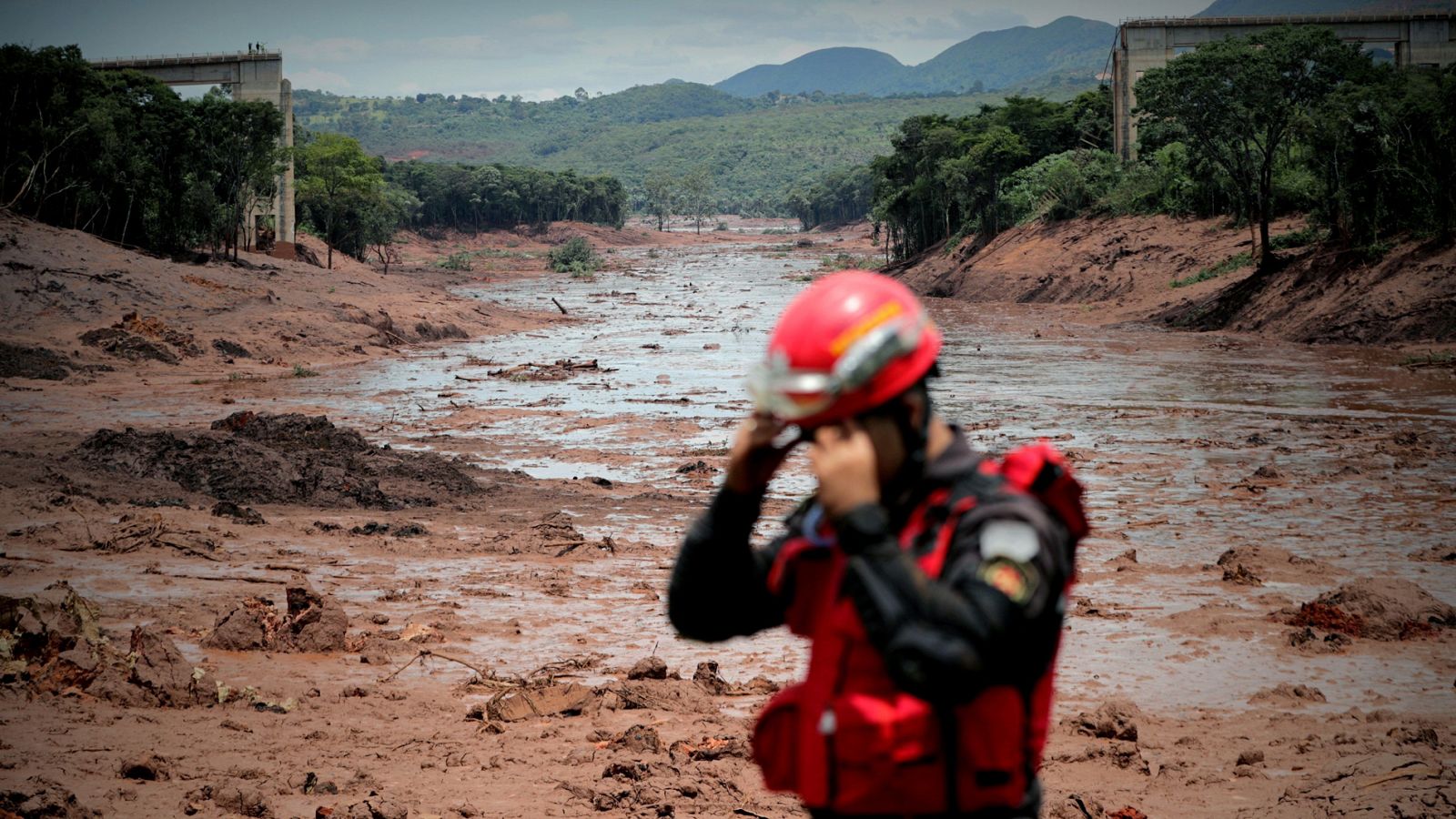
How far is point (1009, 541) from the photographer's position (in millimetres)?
1787

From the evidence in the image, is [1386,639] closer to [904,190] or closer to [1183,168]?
[1183,168]

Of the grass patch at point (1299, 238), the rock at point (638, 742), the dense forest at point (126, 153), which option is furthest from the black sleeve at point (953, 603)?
the dense forest at point (126, 153)

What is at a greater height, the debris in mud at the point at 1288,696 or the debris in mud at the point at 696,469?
the debris in mud at the point at 696,469

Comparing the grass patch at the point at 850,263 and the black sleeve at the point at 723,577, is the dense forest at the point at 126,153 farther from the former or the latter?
Result: the black sleeve at the point at 723,577

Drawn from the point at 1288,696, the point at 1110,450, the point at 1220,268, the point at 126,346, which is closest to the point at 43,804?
the point at 1288,696

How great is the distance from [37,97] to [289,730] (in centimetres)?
3709

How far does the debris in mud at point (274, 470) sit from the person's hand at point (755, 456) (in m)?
10.9

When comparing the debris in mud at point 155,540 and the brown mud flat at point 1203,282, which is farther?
the brown mud flat at point 1203,282

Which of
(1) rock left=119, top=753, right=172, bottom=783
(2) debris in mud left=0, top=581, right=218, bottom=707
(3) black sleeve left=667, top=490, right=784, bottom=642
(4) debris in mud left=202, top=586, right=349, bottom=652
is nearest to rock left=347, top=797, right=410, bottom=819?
(1) rock left=119, top=753, right=172, bottom=783

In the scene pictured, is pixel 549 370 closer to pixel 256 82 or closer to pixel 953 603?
pixel 953 603

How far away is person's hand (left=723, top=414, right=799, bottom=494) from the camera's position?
197 cm

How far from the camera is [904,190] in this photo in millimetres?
63031

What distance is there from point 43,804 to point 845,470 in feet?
13.4

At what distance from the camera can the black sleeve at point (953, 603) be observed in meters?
1.75
